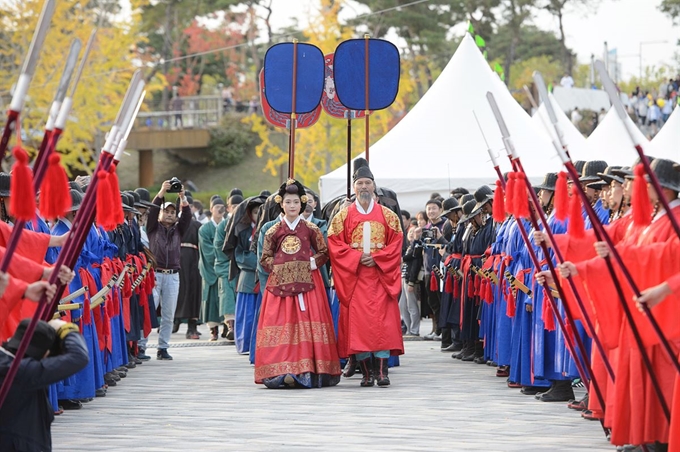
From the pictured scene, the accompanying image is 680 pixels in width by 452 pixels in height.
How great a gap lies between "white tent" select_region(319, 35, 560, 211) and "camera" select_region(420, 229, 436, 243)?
10.2 feet

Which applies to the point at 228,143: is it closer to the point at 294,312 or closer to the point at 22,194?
the point at 294,312

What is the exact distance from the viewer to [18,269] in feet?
19.1

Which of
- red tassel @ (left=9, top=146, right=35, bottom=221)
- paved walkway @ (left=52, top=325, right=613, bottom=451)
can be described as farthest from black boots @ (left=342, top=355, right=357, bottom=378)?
red tassel @ (left=9, top=146, right=35, bottom=221)

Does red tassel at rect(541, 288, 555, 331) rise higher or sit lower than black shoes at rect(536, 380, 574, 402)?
higher

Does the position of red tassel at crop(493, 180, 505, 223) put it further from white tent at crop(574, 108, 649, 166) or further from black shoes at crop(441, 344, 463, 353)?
white tent at crop(574, 108, 649, 166)

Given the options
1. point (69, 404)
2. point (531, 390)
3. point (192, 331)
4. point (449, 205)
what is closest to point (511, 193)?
point (531, 390)

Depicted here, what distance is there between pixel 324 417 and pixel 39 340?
3543mm

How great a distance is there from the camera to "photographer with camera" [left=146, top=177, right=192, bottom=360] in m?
12.5

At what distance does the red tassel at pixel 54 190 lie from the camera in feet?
15.8

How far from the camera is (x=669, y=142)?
63.6ft

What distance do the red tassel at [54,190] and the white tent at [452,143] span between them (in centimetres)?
1228

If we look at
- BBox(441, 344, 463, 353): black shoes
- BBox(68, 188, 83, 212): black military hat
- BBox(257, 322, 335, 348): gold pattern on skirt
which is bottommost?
BBox(441, 344, 463, 353): black shoes

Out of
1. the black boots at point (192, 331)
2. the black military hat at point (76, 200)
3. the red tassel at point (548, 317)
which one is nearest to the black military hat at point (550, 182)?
the red tassel at point (548, 317)

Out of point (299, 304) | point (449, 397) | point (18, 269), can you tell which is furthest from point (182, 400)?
point (18, 269)
